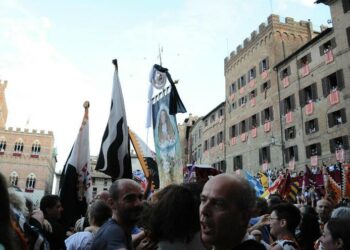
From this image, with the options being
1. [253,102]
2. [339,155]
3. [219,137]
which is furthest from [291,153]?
[219,137]

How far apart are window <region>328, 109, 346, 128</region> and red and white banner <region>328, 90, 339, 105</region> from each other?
66 centimetres

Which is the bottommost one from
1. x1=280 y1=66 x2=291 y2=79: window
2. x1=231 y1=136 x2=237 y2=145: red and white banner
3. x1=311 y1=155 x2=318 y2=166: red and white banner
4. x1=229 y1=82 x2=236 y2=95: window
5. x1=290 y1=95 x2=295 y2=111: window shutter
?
x1=311 y1=155 x2=318 y2=166: red and white banner

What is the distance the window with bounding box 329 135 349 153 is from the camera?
791 inches

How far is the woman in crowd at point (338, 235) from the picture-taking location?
285cm

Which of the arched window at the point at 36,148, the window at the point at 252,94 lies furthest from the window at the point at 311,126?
the arched window at the point at 36,148

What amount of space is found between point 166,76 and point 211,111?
28199mm

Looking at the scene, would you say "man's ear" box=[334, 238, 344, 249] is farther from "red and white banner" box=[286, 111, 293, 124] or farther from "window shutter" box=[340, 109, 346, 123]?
"red and white banner" box=[286, 111, 293, 124]

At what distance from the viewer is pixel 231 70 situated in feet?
114

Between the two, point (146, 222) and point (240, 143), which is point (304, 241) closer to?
point (146, 222)

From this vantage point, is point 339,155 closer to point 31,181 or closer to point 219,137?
point 219,137

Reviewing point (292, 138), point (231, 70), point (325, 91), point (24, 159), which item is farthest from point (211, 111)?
point (24, 159)

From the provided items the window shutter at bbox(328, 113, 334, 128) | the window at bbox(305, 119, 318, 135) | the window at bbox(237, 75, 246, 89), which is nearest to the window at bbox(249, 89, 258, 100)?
the window at bbox(237, 75, 246, 89)

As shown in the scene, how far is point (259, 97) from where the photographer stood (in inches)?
1148

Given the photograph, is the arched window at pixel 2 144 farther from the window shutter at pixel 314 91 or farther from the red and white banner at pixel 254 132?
the window shutter at pixel 314 91
